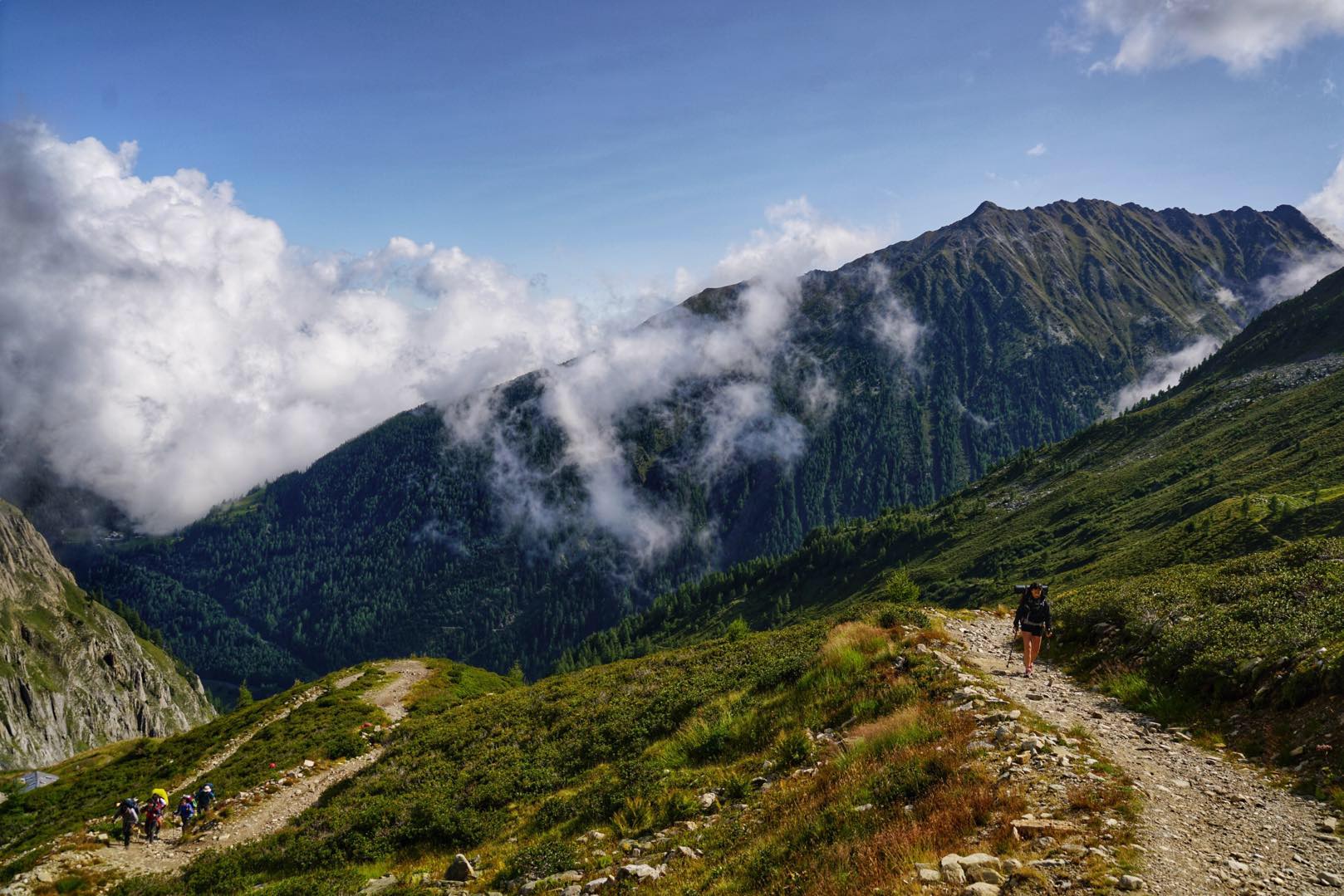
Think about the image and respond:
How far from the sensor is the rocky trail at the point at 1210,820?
8609 millimetres

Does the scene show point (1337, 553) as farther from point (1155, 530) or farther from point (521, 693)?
point (1155, 530)

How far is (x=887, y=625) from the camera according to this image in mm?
26938

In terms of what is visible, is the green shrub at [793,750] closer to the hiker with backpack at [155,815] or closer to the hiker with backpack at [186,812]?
the hiker with backpack at [155,815]

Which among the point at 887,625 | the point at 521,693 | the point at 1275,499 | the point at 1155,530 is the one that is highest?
the point at 887,625

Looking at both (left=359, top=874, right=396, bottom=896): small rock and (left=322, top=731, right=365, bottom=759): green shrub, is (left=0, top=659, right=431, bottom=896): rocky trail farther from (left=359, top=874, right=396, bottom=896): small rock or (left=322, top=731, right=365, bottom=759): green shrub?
A: (left=359, top=874, right=396, bottom=896): small rock

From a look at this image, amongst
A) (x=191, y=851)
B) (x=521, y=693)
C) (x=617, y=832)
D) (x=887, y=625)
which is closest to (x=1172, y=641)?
(x=887, y=625)

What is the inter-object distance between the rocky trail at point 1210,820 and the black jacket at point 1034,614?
16.3ft

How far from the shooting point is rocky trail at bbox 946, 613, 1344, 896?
339 inches

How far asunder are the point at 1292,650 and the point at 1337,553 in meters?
16.4

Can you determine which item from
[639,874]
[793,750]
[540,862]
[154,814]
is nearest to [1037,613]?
[793,750]

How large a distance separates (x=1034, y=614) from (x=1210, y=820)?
12299 mm

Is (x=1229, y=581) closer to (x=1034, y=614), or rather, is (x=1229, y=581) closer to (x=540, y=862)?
(x=1034, y=614)

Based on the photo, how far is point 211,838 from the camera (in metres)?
31.8

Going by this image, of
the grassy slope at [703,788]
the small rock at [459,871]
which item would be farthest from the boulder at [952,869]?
A: the small rock at [459,871]
